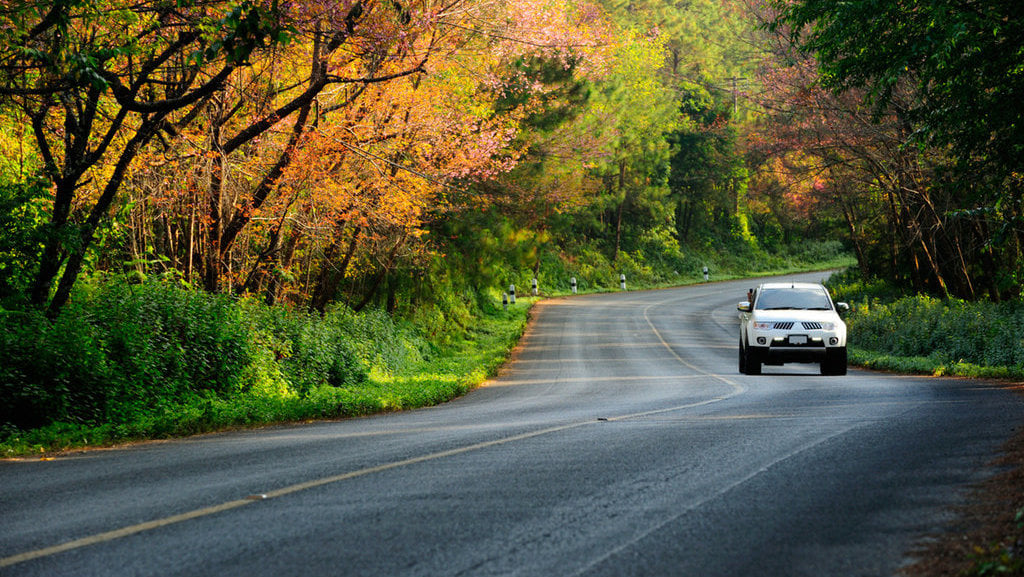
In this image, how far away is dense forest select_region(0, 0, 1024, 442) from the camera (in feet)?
45.1

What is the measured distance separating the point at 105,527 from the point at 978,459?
7.39 metres

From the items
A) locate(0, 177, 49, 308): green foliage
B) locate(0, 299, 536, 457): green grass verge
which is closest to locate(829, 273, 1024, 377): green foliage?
locate(0, 299, 536, 457): green grass verge

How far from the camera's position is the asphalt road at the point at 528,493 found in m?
5.49

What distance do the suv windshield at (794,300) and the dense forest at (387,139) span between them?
3533mm

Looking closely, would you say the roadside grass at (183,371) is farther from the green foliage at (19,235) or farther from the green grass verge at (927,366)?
the green grass verge at (927,366)

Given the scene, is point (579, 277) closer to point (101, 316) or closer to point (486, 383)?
point (486, 383)

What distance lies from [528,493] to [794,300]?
1407 centimetres

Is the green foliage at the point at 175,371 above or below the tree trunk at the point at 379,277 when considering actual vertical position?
below

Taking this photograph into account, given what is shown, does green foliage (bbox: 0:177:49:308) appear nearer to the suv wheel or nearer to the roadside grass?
the roadside grass

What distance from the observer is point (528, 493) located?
7.26m

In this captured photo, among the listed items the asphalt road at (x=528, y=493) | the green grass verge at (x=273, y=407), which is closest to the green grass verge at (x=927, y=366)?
the asphalt road at (x=528, y=493)

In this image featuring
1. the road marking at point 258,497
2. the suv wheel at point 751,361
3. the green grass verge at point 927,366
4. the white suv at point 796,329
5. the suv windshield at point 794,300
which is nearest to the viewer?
the road marking at point 258,497

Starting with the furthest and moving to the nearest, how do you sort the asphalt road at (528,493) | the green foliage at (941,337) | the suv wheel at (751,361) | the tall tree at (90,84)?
the green foliage at (941,337)
the suv wheel at (751,361)
the tall tree at (90,84)
the asphalt road at (528,493)

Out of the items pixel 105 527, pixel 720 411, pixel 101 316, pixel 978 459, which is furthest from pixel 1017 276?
pixel 105 527
